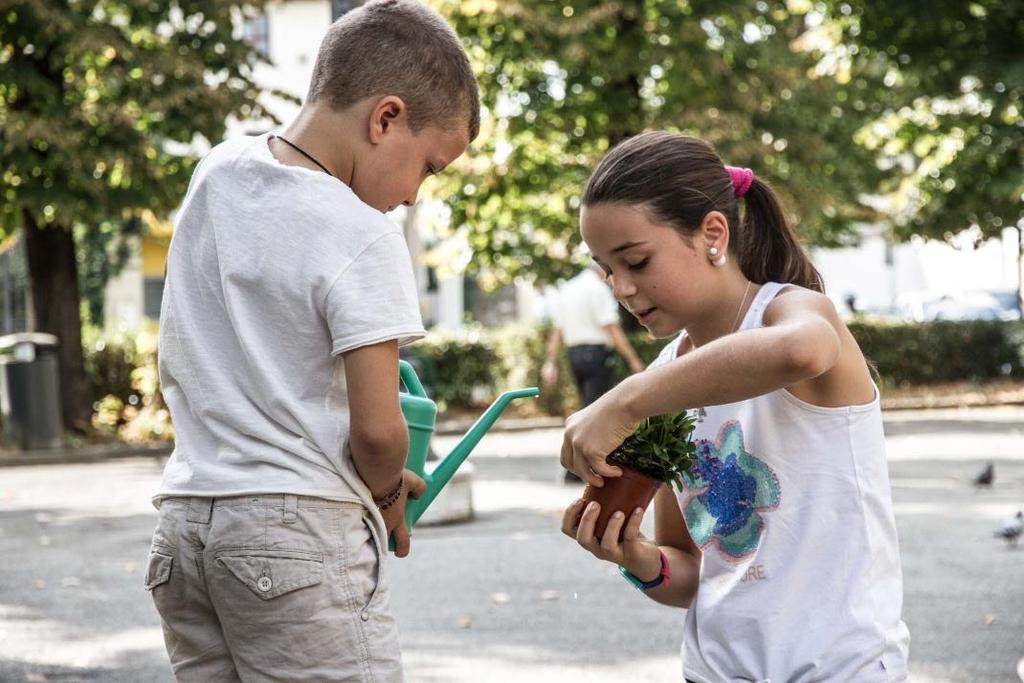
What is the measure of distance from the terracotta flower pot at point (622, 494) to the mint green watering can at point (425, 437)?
→ 0.23 meters

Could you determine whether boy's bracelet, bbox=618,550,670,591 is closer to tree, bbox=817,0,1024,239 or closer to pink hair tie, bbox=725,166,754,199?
pink hair tie, bbox=725,166,754,199

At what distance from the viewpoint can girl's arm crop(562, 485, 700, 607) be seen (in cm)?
219

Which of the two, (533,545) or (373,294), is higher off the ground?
(373,294)

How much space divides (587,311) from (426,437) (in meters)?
9.08

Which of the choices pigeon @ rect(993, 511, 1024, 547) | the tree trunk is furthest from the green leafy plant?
the tree trunk

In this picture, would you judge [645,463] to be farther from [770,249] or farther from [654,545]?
[770,249]

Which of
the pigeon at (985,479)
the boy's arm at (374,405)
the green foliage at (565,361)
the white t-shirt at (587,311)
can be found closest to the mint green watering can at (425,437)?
the boy's arm at (374,405)

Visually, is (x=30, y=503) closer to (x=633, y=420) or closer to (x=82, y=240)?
(x=633, y=420)

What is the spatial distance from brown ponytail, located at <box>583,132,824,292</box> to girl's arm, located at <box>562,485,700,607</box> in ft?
1.47

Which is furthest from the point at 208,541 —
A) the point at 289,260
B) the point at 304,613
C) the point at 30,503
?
the point at 30,503

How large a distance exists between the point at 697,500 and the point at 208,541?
0.82 m

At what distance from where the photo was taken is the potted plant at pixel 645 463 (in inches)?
82.7

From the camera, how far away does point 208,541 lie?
220 cm

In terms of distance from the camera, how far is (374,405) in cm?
218
